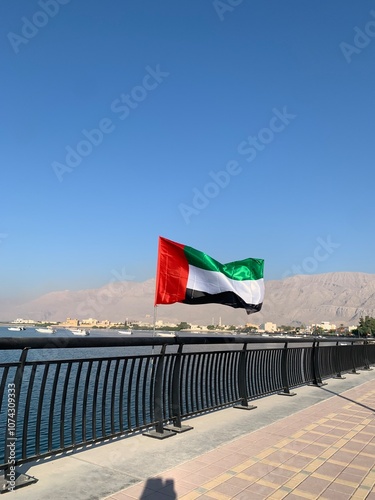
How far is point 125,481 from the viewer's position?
431cm

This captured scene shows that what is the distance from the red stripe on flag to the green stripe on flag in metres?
0.17

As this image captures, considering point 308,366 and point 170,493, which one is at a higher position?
point 308,366

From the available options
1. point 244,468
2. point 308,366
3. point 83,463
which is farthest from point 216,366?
point 308,366

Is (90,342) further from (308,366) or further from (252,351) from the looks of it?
(308,366)

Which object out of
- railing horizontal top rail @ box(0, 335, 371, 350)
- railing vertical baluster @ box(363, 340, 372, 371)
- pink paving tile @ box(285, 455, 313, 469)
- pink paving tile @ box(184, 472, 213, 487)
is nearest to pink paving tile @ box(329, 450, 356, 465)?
pink paving tile @ box(285, 455, 313, 469)

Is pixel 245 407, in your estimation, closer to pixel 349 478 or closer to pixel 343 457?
pixel 343 457

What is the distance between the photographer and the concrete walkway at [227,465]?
4.14 metres

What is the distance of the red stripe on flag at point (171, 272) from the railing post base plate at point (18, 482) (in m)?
3.07

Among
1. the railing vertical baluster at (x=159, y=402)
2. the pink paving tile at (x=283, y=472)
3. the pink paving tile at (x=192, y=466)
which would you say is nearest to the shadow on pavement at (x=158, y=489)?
the pink paving tile at (x=192, y=466)

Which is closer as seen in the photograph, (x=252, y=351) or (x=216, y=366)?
(x=216, y=366)

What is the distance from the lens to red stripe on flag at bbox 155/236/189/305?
682cm

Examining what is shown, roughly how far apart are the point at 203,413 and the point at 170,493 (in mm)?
3424

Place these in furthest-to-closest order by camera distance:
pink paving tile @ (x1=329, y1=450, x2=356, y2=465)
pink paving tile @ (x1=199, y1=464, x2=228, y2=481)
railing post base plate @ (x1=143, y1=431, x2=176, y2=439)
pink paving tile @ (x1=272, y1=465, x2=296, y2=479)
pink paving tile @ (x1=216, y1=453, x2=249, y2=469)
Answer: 1. railing post base plate @ (x1=143, y1=431, x2=176, y2=439)
2. pink paving tile @ (x1=329, y1=450, x2=356, y2=465)
3. pink paving tile @ (x1=216, y1=453, x2=249, y2=469)
4. pink paving tile @ (x1=272, y1=465, x2=296, y2=479)
5. pink paving tile @ (x1=199, y1=464, x2=228, y2=481)

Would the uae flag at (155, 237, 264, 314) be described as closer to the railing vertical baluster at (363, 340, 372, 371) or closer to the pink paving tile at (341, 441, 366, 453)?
the pink paving tile at (341, 441, 366, 453)
